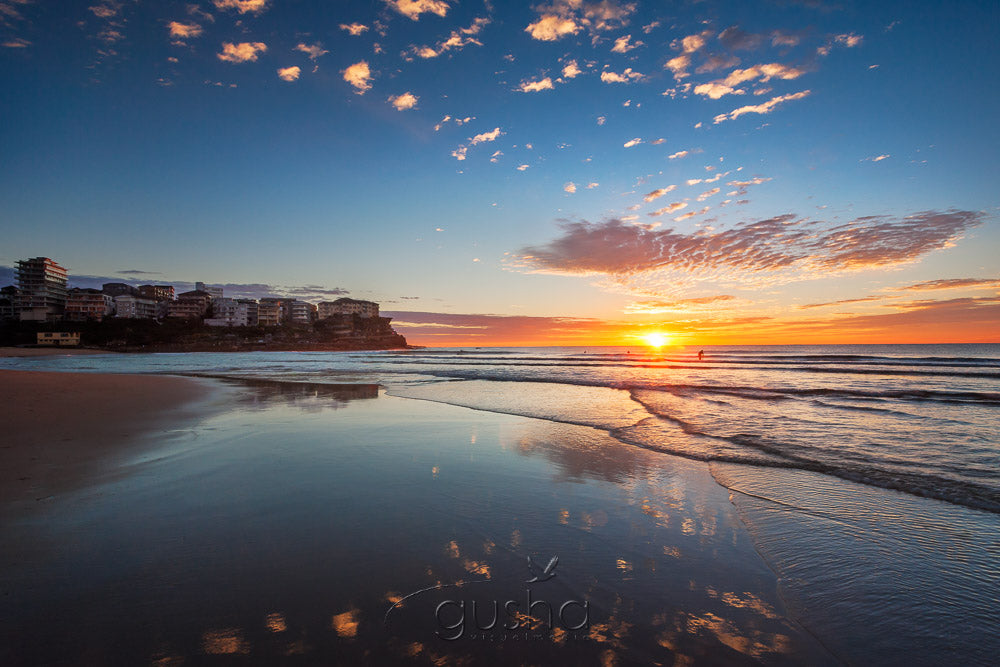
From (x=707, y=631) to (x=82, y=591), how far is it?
485 cm

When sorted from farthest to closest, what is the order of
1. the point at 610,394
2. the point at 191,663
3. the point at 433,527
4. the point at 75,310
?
1. the point at 75,310
2. the point at 610,394
3. the point at 433,527
4. the point at 191,663

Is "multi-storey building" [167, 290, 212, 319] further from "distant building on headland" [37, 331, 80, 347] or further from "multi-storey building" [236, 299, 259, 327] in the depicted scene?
"distant building on headland" [37, 331, 80, 347]

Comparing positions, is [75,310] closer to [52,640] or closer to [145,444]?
[145,444]

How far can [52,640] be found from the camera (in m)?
2.60

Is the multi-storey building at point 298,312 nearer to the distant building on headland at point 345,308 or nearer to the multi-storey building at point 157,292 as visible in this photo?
the distant building on headland at point 345,308

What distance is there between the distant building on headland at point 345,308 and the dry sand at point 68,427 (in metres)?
166

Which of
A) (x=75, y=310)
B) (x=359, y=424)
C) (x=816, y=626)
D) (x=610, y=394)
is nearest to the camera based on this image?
(x=816, y=626)

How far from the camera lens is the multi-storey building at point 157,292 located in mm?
131625

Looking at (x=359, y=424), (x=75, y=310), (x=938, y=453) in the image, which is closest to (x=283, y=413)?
(x=359, y=424)

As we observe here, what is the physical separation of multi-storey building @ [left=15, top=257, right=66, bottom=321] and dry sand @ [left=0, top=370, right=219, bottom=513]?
124 m

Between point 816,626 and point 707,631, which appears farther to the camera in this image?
point 816,626

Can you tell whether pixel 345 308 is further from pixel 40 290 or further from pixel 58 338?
pixel 58 338

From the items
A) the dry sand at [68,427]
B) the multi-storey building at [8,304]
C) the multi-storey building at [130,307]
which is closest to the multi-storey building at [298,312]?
the multi-storey building at [130,307]

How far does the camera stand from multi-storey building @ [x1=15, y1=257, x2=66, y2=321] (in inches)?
3885
